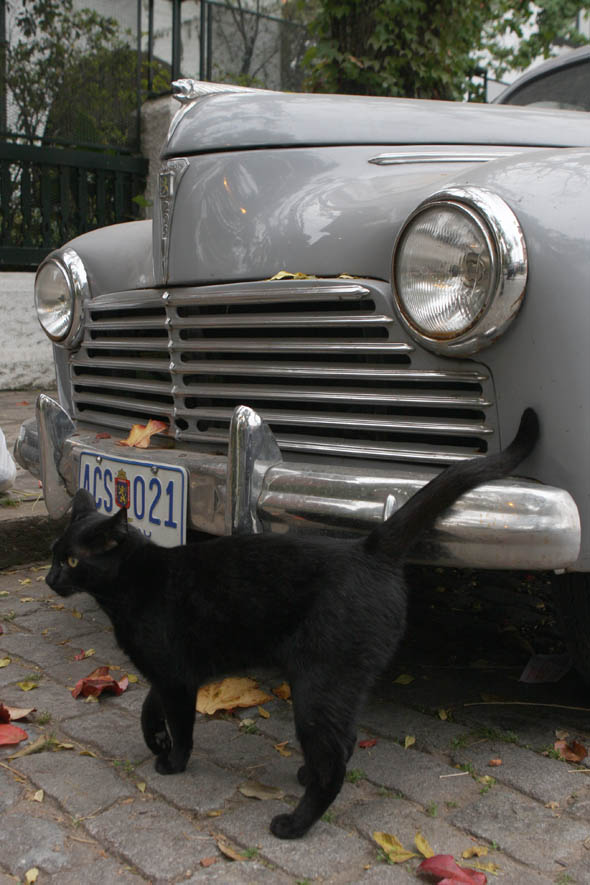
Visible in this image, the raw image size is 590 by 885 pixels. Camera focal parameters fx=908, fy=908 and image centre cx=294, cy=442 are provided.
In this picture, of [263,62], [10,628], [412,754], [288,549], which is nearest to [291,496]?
[288,549]

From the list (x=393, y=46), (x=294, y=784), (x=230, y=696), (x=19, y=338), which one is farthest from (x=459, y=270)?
(x=19, y=338)

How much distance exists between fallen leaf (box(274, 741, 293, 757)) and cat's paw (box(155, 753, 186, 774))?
0.24 metres

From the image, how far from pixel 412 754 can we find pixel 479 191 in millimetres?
1303

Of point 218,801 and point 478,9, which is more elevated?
point 478,9

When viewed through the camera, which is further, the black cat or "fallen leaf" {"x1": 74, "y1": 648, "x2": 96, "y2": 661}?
"fallen leaf" {"x1": 74, "y1": 648, "x2": 96, "y2": 661}

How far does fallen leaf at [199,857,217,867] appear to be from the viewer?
1711 mm

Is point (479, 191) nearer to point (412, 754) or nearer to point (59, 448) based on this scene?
point (412, 754)

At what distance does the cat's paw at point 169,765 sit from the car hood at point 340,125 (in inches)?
66.8

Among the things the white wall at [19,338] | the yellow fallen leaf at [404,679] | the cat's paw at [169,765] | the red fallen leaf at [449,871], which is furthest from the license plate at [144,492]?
the white wall at [19,338]

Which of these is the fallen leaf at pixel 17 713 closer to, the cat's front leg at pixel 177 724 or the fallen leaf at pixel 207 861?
the cat's front leg at pixel 177 724

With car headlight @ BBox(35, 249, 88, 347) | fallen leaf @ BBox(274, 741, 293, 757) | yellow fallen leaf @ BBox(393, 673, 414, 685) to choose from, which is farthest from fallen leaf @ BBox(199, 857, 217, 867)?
car headlight @ BBox(35, 249, 88, 347)

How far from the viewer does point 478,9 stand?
708 centimetres

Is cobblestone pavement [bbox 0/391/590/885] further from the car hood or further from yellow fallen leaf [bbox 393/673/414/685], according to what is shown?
the car hood

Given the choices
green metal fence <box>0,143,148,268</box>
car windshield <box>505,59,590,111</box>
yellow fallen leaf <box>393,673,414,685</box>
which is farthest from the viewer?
green metal fence <box>0,143,148,268</box>
